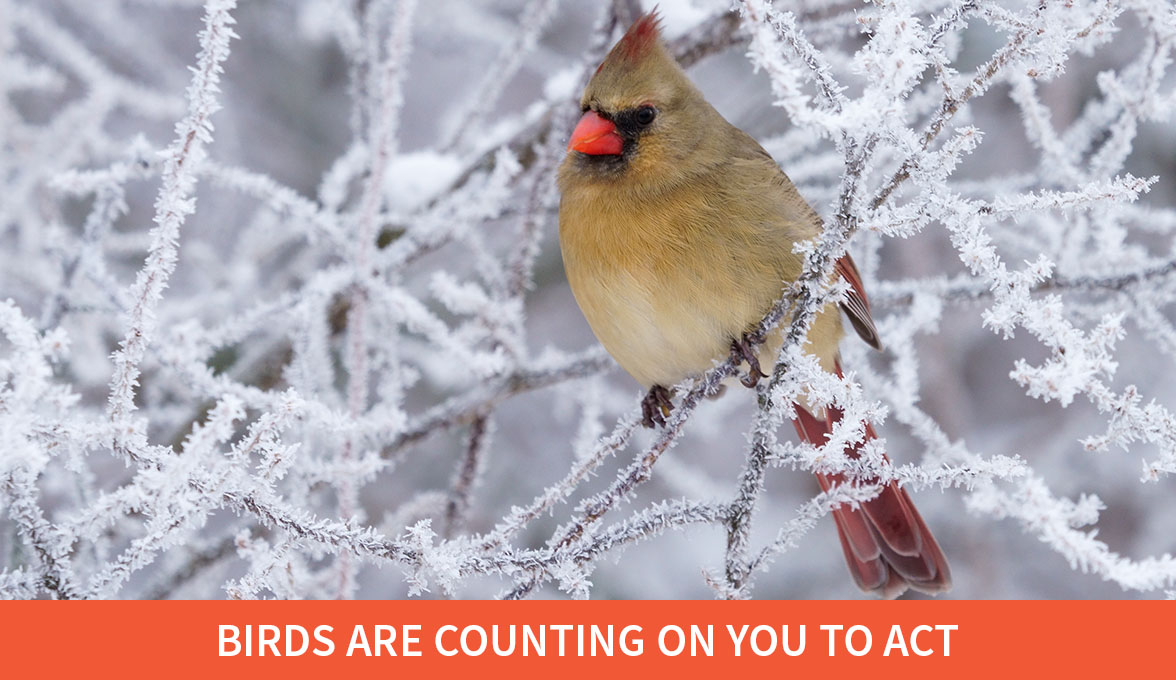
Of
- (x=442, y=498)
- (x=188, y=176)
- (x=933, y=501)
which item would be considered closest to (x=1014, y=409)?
(x=933, y=501)

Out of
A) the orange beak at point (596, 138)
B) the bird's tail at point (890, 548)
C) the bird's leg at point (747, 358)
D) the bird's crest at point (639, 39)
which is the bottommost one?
the bird's tail at point (890, 548)

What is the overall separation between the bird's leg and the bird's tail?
375 millimetres

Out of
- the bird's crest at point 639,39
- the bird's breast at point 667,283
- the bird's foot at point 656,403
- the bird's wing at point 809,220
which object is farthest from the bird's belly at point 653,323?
the bird's crest at point 639,39

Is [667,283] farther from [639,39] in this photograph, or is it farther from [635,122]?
[639,39]

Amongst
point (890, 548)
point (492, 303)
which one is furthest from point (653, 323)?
point (890, 548)

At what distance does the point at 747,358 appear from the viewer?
204 cm

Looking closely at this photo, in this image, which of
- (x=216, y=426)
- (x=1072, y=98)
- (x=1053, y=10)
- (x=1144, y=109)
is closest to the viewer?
(x=216, y=426)

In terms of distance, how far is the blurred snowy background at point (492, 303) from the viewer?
1.30m

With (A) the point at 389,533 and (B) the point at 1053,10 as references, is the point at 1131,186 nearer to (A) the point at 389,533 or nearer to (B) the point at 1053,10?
(B) the point at 1053,10

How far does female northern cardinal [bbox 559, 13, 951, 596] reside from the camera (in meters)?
2.18

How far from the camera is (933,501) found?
172 inches

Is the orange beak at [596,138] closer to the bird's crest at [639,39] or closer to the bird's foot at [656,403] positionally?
the bird's crest at [639,39]

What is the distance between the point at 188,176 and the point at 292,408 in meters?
0.39

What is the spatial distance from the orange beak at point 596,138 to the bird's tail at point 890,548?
0.72 m
